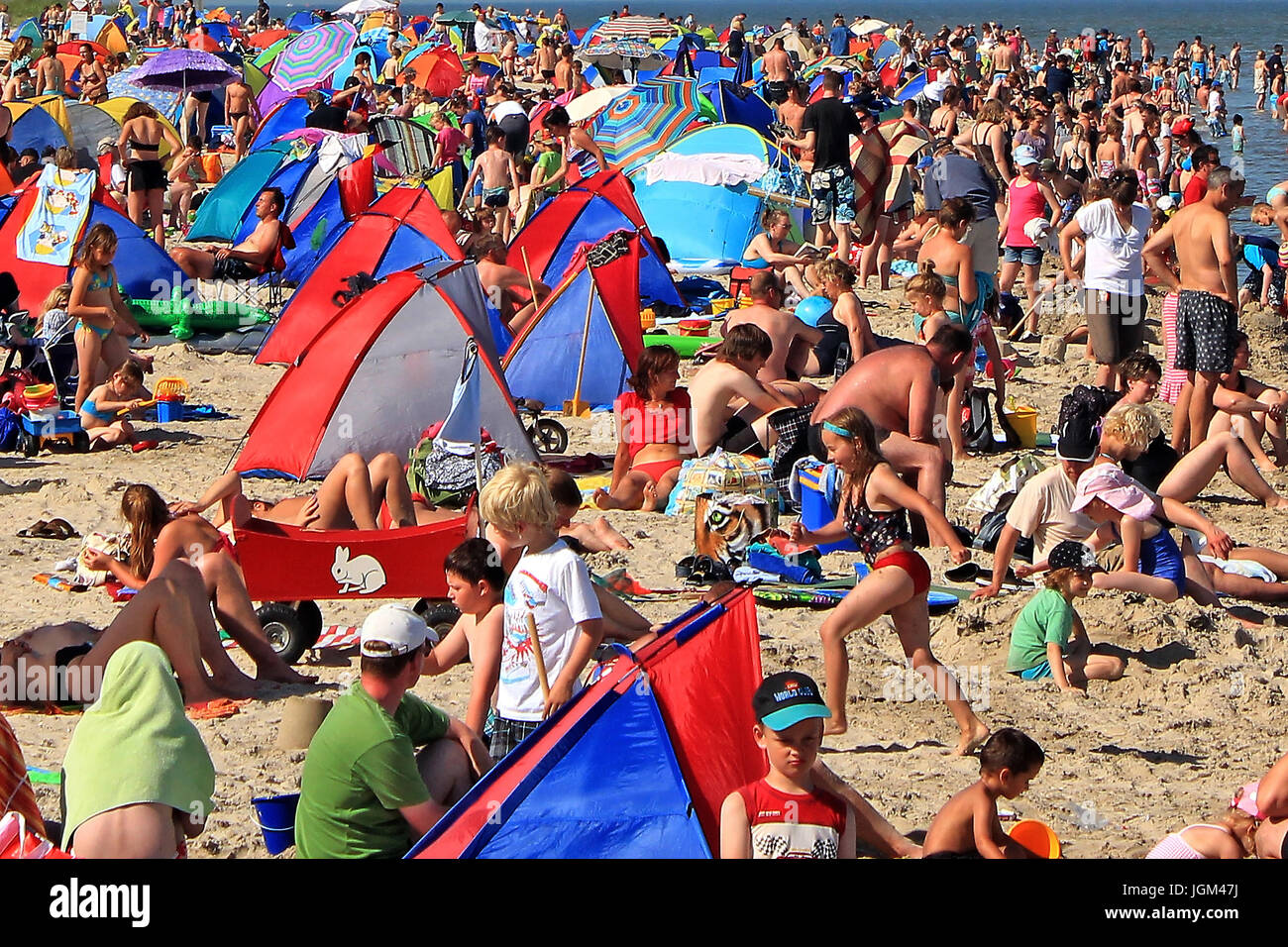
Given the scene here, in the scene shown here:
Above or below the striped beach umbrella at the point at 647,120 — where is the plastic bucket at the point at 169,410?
below

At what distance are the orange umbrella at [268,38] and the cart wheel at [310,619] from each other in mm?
26212

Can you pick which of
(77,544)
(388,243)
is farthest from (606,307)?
(77,544)

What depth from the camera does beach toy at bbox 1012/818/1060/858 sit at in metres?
4.91

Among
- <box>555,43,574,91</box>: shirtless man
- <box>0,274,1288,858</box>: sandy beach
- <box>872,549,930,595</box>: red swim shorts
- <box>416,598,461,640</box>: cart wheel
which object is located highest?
<box>555,43,574,91</box>: shirtless man

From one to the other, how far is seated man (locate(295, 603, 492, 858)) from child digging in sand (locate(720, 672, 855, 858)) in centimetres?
83

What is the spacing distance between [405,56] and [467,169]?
446 inches

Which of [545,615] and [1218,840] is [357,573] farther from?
[1218,840]

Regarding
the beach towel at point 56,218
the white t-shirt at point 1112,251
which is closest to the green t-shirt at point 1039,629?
the white t-shirt at point 1112,251

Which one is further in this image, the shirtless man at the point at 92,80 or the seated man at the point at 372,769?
the shirtless man at the point at 92,80

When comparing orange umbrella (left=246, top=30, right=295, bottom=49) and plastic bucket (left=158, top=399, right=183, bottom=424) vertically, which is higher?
orange umbrella (left=246, top=30, right=295, bottom=49)

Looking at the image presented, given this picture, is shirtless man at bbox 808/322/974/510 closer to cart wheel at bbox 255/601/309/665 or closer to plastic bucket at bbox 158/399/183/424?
cart wheel at bbox 255/601/309/665

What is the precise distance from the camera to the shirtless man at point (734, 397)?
8.30 meters

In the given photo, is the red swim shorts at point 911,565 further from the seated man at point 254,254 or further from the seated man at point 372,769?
the seated man at point 254,254

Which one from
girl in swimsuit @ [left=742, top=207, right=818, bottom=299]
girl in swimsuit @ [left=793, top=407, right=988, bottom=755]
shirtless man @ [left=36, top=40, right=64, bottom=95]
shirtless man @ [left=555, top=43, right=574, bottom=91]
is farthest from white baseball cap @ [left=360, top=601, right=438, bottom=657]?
shirtless man @ [left=555, top=43, right=574, bottom=91]
